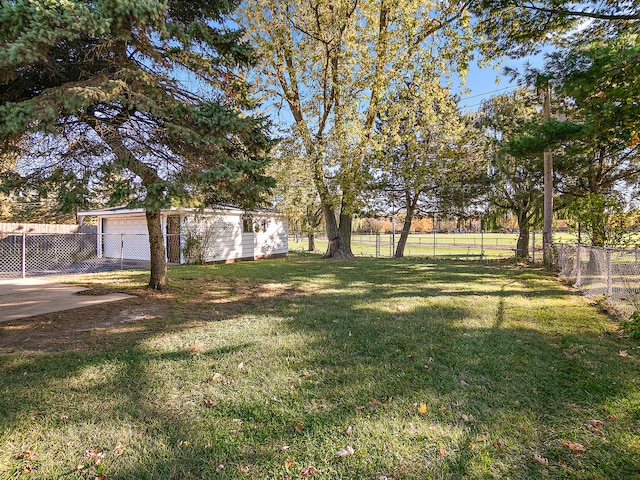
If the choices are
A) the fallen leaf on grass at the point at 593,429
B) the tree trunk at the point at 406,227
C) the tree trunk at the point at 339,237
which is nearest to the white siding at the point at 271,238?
the tree trunk at the point at 339,237

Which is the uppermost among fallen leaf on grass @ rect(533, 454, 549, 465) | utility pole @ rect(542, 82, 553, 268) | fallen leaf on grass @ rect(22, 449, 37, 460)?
utility pole @ rect(542, 82, 553, 268)

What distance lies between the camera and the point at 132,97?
13.9 ft

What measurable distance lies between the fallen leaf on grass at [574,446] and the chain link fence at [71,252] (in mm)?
13615

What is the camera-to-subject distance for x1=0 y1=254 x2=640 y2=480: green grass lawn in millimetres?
1941

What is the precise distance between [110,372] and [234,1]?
222 inches

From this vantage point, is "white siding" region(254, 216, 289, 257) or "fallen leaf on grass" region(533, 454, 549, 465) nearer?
"fallen leaf on grass" region(533, 454, 549, 465)

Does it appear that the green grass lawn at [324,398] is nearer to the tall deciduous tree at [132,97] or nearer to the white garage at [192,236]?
the tall deciduous tree at [132,97]

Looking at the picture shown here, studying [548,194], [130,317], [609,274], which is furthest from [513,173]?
[130,317]

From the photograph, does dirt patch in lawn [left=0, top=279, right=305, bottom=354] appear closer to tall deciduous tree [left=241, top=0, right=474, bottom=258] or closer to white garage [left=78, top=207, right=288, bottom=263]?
white garage [left=78, top=207, right=288, bottom=263]

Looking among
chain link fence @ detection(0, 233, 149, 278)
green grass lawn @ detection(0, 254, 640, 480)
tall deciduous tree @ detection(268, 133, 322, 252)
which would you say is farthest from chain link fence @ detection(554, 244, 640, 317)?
chain link fence @ detection(0, 233, 149, 278)

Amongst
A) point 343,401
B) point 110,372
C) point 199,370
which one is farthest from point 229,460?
point 110,372

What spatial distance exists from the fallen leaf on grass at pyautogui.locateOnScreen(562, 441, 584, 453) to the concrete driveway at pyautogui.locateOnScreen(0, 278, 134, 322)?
22.6 ft

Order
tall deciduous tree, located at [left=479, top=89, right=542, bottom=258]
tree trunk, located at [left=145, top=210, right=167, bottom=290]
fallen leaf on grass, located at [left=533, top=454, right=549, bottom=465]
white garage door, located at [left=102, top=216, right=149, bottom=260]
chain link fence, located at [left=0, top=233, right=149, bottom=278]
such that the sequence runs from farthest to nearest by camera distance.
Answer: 1. tall deciduous tree, located at [left=479, top=89, right=542, bottom=258]
2. white garage door, located at [left=102, top=216, right=149, bottom=260]
3. chain link fence, located at [left=0, top=233, right=149, bottom=278]
4. tree trunk, located at [left=145, top=210, right=167, bottom=290]
5. fallen leaf on grass, located at [left=533, top=454, right=549, bottom=465]

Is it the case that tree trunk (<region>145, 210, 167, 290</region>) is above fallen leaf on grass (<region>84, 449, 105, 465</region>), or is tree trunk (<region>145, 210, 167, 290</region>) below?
above
